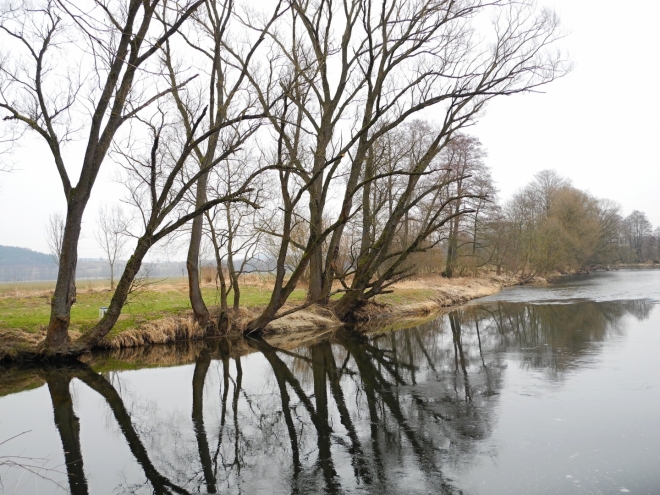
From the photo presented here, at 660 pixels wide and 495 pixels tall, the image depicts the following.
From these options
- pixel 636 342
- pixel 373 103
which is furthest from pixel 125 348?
pixel 636 342

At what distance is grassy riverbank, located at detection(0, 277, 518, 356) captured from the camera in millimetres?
12844

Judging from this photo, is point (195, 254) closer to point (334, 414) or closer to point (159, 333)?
point (159, 333)

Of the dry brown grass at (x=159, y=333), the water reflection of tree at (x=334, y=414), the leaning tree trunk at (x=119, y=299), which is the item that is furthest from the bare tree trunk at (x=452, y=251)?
the leaning tree trunk at (x=119, y=299)

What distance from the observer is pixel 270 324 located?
645 inches

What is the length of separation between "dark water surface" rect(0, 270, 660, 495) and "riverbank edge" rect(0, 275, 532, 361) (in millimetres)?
867

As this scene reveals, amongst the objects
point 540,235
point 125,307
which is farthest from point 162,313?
point 540,235

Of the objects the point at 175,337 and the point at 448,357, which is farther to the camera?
the point at 175,337

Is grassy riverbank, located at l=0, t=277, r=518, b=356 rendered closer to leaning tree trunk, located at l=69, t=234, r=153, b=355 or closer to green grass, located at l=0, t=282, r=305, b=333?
green grass, located at l=0, t=282, r=305, b=333

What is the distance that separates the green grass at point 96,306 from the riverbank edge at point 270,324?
1.38 ft

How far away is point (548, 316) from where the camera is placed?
18.9 meters

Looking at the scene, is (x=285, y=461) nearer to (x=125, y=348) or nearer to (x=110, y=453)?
(x=110, y=453)

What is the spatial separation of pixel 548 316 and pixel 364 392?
12.4 metres

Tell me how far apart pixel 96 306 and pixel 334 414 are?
11.3 metres

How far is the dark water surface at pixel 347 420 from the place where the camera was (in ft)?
17.7
